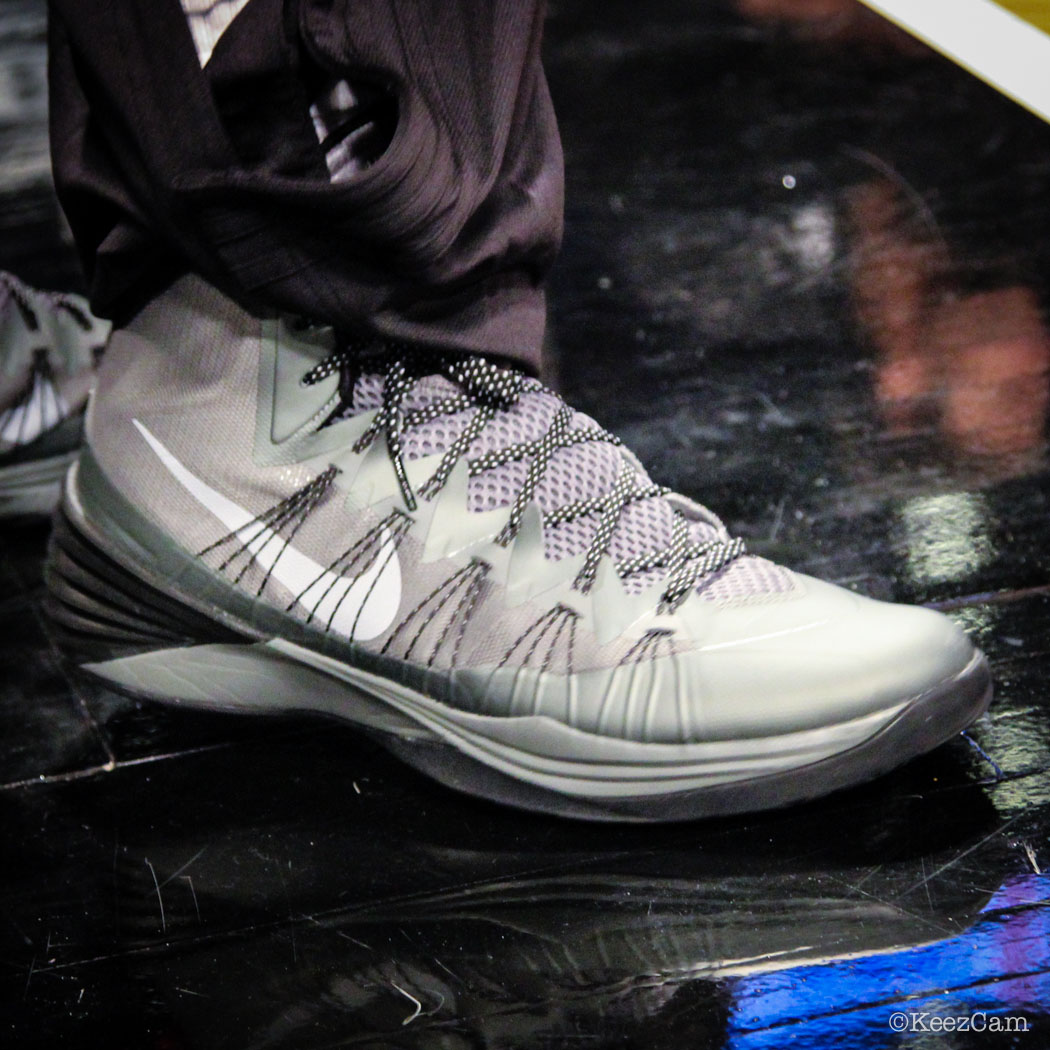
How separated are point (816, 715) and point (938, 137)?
1315 millimetres

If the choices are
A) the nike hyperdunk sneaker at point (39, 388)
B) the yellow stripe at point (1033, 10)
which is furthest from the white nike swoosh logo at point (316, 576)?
the yellow stripe at point (1033, 10)

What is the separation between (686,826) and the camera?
793 millimetres

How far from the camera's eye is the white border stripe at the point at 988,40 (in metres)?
1.99

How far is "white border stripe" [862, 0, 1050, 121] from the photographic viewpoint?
199cm

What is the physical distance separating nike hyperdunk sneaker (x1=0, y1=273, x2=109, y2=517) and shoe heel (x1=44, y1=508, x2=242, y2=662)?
0.34 m

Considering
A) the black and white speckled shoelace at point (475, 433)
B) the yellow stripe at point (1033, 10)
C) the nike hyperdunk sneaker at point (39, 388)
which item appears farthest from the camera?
the yellow stripe at point (1033, 10)

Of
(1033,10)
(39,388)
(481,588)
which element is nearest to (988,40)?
(1033,10)

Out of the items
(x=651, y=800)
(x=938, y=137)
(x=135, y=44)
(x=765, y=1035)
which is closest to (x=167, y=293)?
(x=135, y=44)

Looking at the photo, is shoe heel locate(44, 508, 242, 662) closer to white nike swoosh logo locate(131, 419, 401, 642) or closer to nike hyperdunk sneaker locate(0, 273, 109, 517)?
white nike swoosh logo locate(131, 419, 401, 642)

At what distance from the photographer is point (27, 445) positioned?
4.04 feet

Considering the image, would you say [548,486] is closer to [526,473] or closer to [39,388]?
[526,473]

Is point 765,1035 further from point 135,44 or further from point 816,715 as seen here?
point 135,44

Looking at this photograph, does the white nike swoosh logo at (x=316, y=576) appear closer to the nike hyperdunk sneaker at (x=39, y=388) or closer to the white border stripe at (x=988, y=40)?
the nike hyperdunk sneaker at (x=39, y=388)

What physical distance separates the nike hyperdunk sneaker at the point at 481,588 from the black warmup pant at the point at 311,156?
0.18 feet
